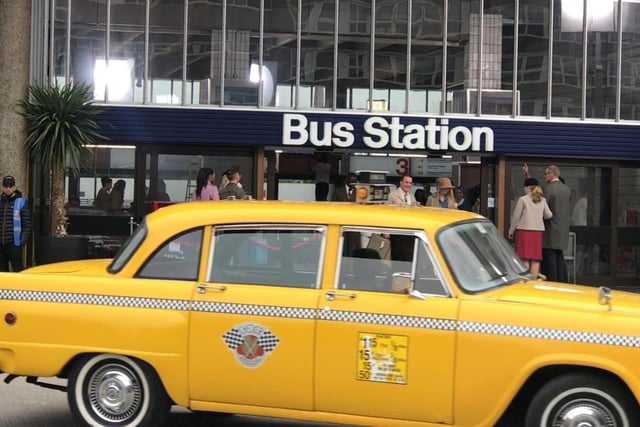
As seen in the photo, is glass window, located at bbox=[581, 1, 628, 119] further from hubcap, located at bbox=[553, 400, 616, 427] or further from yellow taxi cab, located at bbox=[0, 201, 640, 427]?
hubcap, located at bbox=[553, 400, 616, 427]

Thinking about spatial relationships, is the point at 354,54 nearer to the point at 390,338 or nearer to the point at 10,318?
the point at 10,318

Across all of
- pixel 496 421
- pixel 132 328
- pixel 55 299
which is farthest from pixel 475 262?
pixel 55 299

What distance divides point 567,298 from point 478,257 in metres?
0.62

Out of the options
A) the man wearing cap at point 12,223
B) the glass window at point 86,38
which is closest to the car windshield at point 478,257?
the man wearing cap at point 12,223

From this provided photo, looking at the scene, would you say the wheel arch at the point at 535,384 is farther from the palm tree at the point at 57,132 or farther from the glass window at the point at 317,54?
the glass window at the point at 317,54

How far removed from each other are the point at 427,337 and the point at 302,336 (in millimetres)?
788

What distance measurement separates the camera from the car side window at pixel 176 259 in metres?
5.65

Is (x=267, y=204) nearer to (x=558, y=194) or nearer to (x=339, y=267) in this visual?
(x=339, y=267)

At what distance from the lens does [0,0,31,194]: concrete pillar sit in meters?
13.6

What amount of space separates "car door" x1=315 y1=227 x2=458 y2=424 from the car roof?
0.13 meters

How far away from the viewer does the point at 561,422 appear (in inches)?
193

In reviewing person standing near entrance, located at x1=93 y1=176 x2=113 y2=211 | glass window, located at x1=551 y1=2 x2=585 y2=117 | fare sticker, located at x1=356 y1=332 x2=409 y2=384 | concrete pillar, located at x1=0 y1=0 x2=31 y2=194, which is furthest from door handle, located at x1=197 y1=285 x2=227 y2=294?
glass window, located at x1=551 y1=2 x2=585 y2=117

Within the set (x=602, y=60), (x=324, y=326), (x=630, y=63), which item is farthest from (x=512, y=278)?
(x=630, y=63)

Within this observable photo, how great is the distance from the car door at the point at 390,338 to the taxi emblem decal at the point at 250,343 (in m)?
0.34
